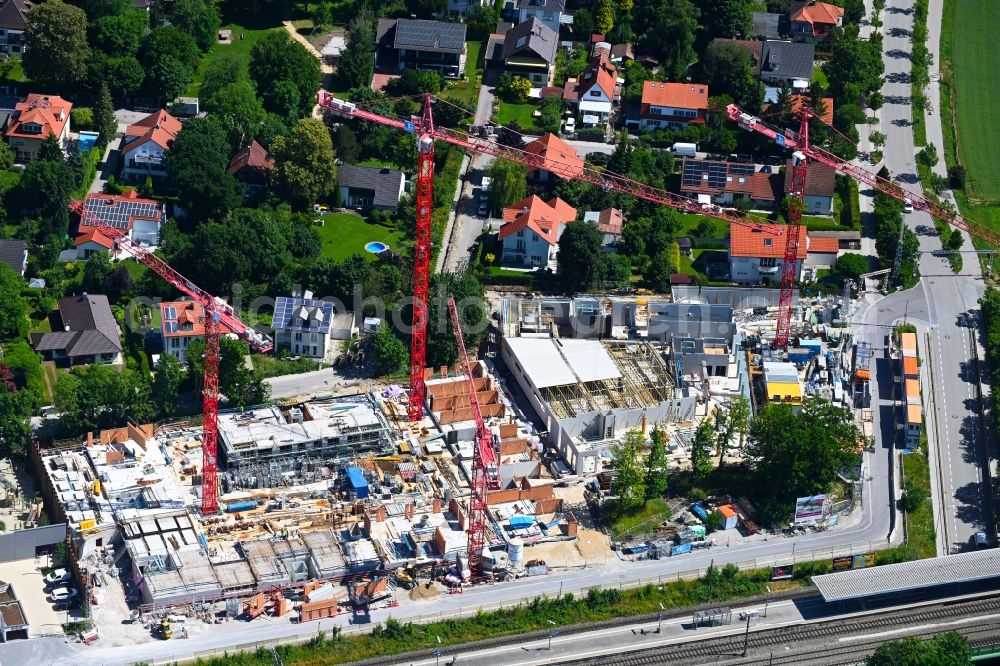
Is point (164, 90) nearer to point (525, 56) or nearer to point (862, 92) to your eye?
point (525, 56)

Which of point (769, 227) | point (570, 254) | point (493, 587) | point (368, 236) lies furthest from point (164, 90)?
point (493, 587)

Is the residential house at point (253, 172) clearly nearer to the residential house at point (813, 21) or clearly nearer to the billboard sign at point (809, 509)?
the billboard sign at point (809, 509)

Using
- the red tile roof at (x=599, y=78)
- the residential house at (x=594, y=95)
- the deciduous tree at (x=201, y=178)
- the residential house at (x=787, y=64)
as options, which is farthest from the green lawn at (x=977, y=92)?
the deciduous tree at (x=201, y=178)

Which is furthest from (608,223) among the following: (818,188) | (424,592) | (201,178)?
(424,592)

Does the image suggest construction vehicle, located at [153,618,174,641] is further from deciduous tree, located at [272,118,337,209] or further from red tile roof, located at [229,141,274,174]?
red tile roof, located at [229,141,274,174]

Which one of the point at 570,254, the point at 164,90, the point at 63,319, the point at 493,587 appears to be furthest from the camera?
the point at 164,90

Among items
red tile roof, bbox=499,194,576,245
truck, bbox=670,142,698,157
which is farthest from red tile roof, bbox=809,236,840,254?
red tile roof, bbox=499,194,576,245

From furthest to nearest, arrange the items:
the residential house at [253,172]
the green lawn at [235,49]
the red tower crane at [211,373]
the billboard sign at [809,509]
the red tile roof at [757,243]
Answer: the green lawn at [235,49] < the residential house at [253,172] < the red tile roof at [757,243] < the billboard sign at [809,509] < the red tower crane at [211,373]
